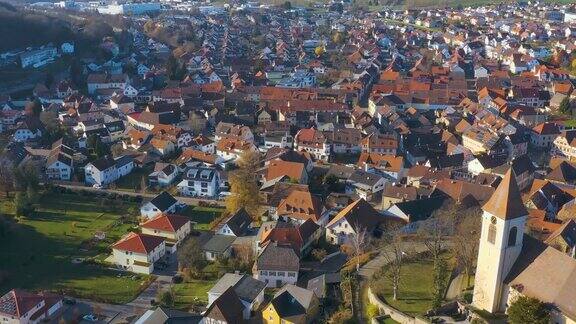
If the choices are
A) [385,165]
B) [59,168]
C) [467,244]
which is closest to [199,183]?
[59,168]

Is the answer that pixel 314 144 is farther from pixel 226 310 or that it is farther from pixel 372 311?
pixel 226 310

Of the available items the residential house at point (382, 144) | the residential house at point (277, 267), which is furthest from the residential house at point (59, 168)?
the residential house at point (382, 144)

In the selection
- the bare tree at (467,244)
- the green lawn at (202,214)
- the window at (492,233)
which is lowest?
the green lawn at (202,214)

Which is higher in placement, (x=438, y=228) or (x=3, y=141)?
(x=438, y=228)

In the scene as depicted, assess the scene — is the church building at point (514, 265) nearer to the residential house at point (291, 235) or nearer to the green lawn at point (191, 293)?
the residential house at point (291, 235)

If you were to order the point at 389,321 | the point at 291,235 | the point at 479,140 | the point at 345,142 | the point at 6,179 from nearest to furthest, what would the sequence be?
the point at 389,321 < the point at 291,235 < the point at 6,179 < the point at 479,140 < the point at 345,142
